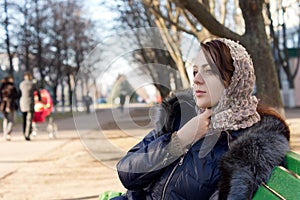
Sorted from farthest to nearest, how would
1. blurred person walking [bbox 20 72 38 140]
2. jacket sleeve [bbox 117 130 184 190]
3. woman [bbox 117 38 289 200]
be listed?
1. blurred person walking [bbox 20 72 38 140]
2. jacket sleeve [bbox 117 130 184 190]
3. woman [bbox 117 38 289 200]

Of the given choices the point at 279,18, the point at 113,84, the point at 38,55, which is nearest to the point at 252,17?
the point at 113,84

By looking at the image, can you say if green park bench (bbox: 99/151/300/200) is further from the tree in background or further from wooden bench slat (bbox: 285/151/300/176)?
the tree in background

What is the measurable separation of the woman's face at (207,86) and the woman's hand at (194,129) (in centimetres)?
5

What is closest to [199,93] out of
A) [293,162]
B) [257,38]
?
[293,162]

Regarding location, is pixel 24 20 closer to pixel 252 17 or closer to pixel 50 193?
pixel 252 17

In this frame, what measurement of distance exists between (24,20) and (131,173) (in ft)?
109

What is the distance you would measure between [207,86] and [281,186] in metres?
0.60

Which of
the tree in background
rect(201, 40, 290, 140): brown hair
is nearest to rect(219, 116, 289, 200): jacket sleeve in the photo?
rect(201, 40, 290, 140): brown hair

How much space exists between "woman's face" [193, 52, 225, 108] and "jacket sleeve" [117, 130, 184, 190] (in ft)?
0.75

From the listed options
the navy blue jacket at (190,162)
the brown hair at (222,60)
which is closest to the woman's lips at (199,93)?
the brown hair at (222,60)

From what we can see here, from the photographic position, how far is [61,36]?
40406mm

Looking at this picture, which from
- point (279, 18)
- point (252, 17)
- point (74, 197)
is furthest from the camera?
point (279, 18)

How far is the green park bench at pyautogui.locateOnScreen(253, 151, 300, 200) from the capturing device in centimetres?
185

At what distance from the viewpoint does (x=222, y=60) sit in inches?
91.2
